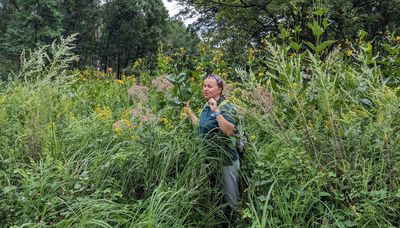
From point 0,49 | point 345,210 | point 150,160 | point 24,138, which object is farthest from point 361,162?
point 0,49

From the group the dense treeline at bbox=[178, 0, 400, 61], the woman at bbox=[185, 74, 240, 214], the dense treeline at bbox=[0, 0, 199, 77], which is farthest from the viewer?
the dense treeline at bbox=[0, 0, 199, 77]

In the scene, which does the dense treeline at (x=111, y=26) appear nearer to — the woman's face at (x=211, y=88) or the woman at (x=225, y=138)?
the woman's face at (x=211, y=88)

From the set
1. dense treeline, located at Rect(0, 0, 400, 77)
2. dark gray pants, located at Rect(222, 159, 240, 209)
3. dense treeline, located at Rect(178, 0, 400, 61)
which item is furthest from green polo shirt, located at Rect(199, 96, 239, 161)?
dense treeline, located at Rect(178, 0, 400, 61)

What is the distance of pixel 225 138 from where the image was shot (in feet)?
9.89

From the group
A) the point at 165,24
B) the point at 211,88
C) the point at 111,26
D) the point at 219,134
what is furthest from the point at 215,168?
the point at 165,24

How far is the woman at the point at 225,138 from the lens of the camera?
2947 mm

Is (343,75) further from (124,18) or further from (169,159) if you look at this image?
(124,18)

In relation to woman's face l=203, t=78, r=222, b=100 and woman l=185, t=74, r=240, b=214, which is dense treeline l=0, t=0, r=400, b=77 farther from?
woman l=185, t=74, r=240, b=214

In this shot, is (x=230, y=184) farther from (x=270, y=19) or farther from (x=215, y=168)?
(x=270, y=19)

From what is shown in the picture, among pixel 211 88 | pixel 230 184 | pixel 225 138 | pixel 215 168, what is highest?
pixel 211 88

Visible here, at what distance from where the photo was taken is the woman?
9.67 ft

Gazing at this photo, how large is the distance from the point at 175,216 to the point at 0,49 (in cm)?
2859

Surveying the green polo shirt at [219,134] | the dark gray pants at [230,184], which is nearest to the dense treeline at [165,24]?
the green polo shirt at [219,134]

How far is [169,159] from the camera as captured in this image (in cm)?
284
